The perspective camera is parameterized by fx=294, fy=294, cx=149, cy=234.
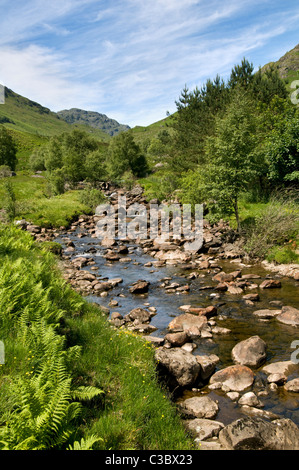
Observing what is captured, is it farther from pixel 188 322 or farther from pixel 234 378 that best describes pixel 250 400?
pixel 188 322

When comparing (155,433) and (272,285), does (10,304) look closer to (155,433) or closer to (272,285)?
(155,433)

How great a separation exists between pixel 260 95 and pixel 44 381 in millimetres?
42445

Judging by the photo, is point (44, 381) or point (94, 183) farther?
point (94, 183)

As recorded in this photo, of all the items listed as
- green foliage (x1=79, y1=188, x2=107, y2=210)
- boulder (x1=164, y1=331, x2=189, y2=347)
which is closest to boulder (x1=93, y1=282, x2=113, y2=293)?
boulder (x1=164, y1=331, x2=189, y2=347)

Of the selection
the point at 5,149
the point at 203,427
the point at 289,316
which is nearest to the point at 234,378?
the point at 203,427

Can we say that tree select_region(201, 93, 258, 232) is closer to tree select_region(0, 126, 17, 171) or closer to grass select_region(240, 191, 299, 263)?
grass select_region(240, 191, 299, 263)

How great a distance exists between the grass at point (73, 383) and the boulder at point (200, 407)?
105cm

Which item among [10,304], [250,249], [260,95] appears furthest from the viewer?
[260,95]

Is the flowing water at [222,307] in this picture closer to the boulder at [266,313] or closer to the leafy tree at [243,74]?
the boulder at [266,313]

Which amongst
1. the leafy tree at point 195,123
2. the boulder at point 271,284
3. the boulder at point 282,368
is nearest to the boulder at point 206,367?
the boulder at point 282,368

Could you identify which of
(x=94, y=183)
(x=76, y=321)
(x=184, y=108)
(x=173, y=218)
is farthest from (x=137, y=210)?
(x=76, y=321)

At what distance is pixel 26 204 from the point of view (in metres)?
42.3

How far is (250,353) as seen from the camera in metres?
9.62

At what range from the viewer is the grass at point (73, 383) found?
412cm
